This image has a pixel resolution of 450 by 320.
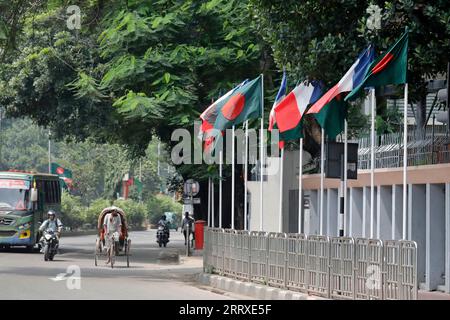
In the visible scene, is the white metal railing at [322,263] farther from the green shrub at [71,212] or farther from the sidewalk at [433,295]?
the green shrub at [71,212]

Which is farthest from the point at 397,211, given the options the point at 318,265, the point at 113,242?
the point at 113,242

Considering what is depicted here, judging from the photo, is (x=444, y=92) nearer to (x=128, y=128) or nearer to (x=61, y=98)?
(x=128, y=128)

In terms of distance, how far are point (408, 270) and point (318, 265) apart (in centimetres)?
370

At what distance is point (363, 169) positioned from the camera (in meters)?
28.1

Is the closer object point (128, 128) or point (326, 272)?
point (326, 272)

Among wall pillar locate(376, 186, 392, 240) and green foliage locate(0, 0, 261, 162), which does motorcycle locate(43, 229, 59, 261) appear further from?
wall pillar locate(376, 186, 392, 240)

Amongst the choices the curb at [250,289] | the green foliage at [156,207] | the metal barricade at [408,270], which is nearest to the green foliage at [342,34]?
the metal barricade at [408,270]

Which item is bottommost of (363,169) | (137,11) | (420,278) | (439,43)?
(420,278)

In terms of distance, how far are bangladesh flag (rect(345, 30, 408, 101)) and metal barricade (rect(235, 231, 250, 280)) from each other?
5.79 metres

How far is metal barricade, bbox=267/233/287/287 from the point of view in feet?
70.1

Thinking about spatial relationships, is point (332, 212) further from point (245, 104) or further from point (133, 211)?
point (133, 211)

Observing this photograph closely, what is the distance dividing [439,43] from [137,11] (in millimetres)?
16343
